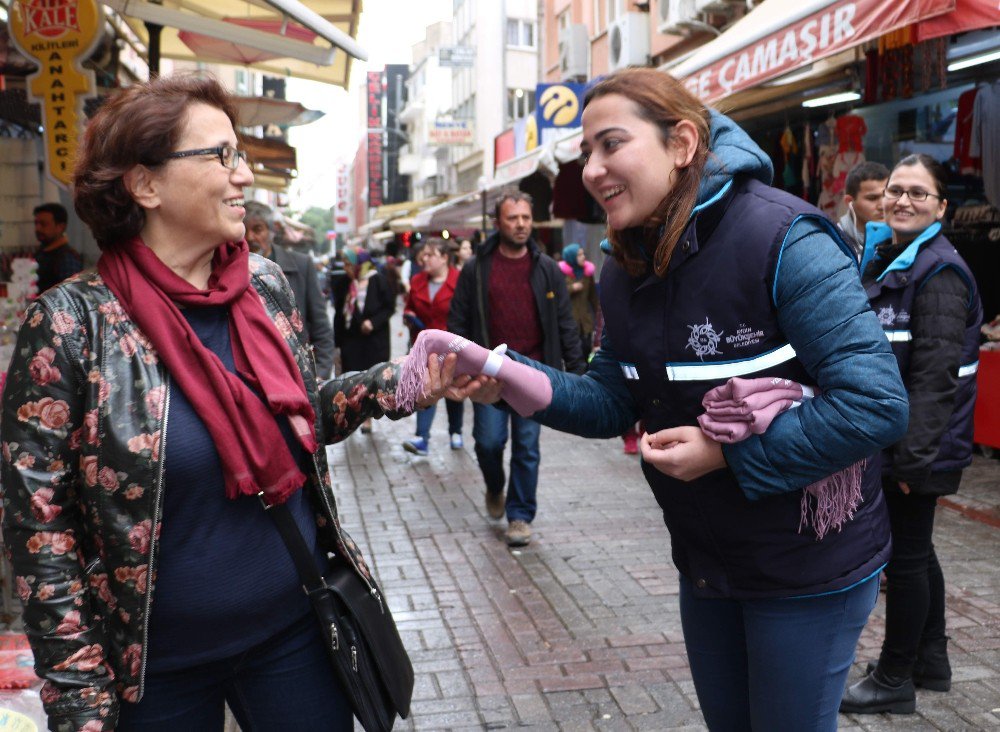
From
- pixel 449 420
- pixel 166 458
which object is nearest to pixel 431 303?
pixel 449 420

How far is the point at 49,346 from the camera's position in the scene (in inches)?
78.8

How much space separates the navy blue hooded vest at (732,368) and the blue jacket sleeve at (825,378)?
53mm

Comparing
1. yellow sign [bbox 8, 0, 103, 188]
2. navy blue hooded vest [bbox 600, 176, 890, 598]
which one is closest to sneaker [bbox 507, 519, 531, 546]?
yellow sign [bbox 8, 0, 103, 188]

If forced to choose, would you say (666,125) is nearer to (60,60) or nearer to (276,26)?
(60,60)

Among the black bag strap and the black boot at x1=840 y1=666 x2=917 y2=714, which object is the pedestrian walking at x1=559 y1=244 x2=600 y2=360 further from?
the black bag strap

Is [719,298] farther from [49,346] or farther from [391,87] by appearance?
[391,87]

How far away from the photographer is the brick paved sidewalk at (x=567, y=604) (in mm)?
4051

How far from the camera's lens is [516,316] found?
6.58m

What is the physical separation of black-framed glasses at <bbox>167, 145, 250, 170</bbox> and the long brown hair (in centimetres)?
83

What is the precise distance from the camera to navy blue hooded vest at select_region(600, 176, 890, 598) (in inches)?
82.1

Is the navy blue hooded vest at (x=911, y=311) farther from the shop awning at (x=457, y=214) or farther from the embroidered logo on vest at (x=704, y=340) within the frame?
the shop awning at (x=457, y=214)

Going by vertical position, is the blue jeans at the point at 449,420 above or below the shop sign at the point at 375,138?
below

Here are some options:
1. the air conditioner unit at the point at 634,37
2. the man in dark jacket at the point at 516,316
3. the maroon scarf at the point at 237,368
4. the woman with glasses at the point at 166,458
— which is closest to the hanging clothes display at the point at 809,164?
the man in dark jacket at the point at 516,316

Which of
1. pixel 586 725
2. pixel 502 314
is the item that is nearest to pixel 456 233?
pixel 502 314
